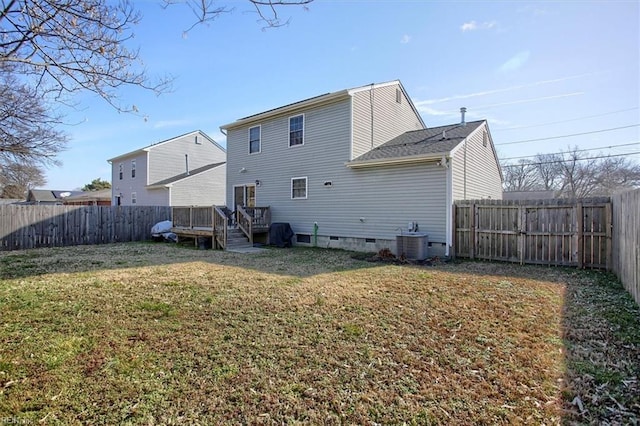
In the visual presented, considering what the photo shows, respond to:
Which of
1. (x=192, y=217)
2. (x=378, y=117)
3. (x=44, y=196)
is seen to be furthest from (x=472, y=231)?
(x=44, y=196)

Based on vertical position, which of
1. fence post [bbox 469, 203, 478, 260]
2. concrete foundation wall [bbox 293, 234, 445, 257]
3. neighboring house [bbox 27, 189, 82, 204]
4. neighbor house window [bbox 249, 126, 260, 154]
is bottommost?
concrete foundation wall [bbox 293, 234, 445, 257]

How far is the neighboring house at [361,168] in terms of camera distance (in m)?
9.95

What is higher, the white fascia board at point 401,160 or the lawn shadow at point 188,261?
the white fascia board at point 401,160

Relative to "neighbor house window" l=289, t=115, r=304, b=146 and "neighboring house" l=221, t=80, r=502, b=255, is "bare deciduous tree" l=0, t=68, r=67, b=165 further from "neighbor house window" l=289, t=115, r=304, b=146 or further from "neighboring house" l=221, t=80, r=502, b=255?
"neighbor house window" l=289, t=115, r=304, b=146

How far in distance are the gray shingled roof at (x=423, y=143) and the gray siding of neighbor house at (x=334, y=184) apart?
43 centimetres

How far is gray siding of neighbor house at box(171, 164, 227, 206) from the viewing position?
844 inches

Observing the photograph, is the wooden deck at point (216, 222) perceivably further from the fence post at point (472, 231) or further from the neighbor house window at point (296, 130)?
the fence post at point (472, 231)

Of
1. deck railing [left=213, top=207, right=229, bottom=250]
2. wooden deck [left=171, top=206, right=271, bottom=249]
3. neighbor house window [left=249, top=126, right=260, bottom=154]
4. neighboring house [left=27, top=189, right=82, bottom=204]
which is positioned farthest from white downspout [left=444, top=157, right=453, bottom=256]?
neighboring house [left=27, top=189, right=82, bottom=204]

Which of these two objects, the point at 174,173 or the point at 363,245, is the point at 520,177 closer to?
the point at 363,245

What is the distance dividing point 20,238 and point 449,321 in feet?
47.1

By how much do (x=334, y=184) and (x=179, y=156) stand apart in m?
16.3

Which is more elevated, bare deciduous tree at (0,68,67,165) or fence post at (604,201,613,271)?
bare deciduous tree at (0,68,67,165)

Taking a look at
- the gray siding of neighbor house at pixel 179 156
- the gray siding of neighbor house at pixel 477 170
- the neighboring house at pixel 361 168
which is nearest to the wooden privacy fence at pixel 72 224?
the neighboring house at pixel 361 168

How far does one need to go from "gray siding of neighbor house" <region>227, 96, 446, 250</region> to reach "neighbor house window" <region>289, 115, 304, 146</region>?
0.24 metres
